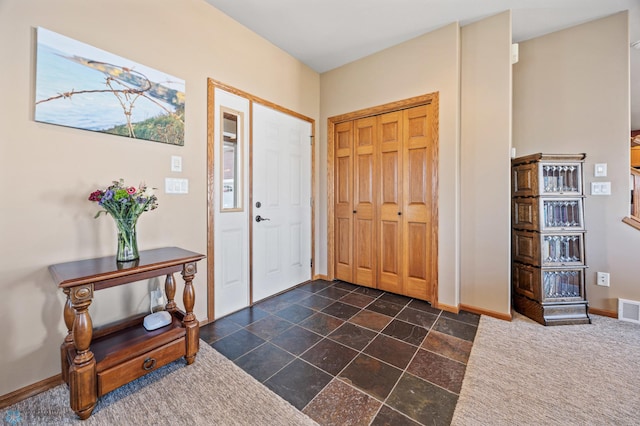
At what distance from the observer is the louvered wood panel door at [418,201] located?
8.98 feet

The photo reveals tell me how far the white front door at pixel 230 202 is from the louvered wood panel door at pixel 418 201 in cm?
173

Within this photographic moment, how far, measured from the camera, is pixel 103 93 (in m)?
1.70

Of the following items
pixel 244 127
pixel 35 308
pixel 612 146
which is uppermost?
pixel 244 127

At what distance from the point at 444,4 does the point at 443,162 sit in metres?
1.38

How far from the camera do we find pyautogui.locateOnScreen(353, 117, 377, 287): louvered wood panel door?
3.17 metres

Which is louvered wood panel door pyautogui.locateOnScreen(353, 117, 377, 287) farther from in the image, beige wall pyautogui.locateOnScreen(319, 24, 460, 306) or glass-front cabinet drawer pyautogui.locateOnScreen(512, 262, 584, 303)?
glass-front cabinet drawer pyautogui.locateOnScreen(512, 262, 584, 303)

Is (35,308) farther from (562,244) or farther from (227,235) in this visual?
(562,244)

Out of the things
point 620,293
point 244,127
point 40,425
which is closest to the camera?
point 40,425

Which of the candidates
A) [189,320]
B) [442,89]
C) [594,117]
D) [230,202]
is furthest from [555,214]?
[189,320]

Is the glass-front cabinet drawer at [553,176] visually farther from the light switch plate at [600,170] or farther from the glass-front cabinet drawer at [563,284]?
the glass-front cabinet drawer at [563,284]

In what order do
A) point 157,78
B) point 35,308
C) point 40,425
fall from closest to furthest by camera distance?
point 40,425 → point 35,308 → point 157,78

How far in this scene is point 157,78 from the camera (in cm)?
196

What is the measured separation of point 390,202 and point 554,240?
5.06 ft

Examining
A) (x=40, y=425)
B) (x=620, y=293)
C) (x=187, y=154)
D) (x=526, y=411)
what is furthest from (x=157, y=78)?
(x=620, y=293)
